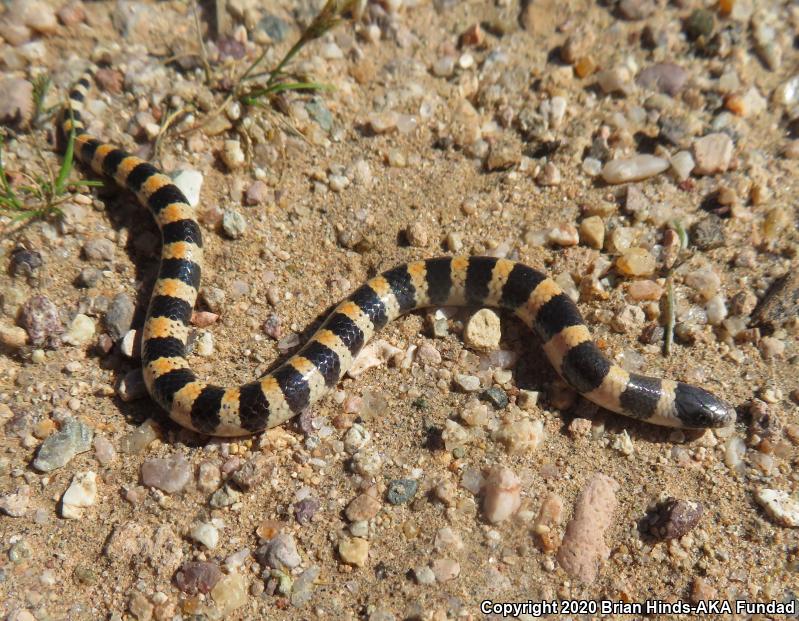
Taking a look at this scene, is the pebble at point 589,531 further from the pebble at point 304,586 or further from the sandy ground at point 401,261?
the pebble at point 304,586

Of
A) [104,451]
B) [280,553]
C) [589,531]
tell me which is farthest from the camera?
[104,451]

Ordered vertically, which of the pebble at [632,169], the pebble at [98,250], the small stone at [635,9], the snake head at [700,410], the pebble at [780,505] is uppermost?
the small stone at [635,9]

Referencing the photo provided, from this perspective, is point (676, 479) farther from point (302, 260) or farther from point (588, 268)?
point (302, 260)

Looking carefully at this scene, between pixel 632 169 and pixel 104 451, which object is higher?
pixel 632 169

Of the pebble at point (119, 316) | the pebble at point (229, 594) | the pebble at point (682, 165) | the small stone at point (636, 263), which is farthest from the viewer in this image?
the pebble at point (682, 165)

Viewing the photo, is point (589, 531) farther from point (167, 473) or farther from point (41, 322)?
point (41, 322)

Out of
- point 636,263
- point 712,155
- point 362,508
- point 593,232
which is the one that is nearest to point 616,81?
point 712,155

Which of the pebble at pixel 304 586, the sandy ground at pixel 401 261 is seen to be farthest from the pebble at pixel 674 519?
the pebble at pixel 304 586
